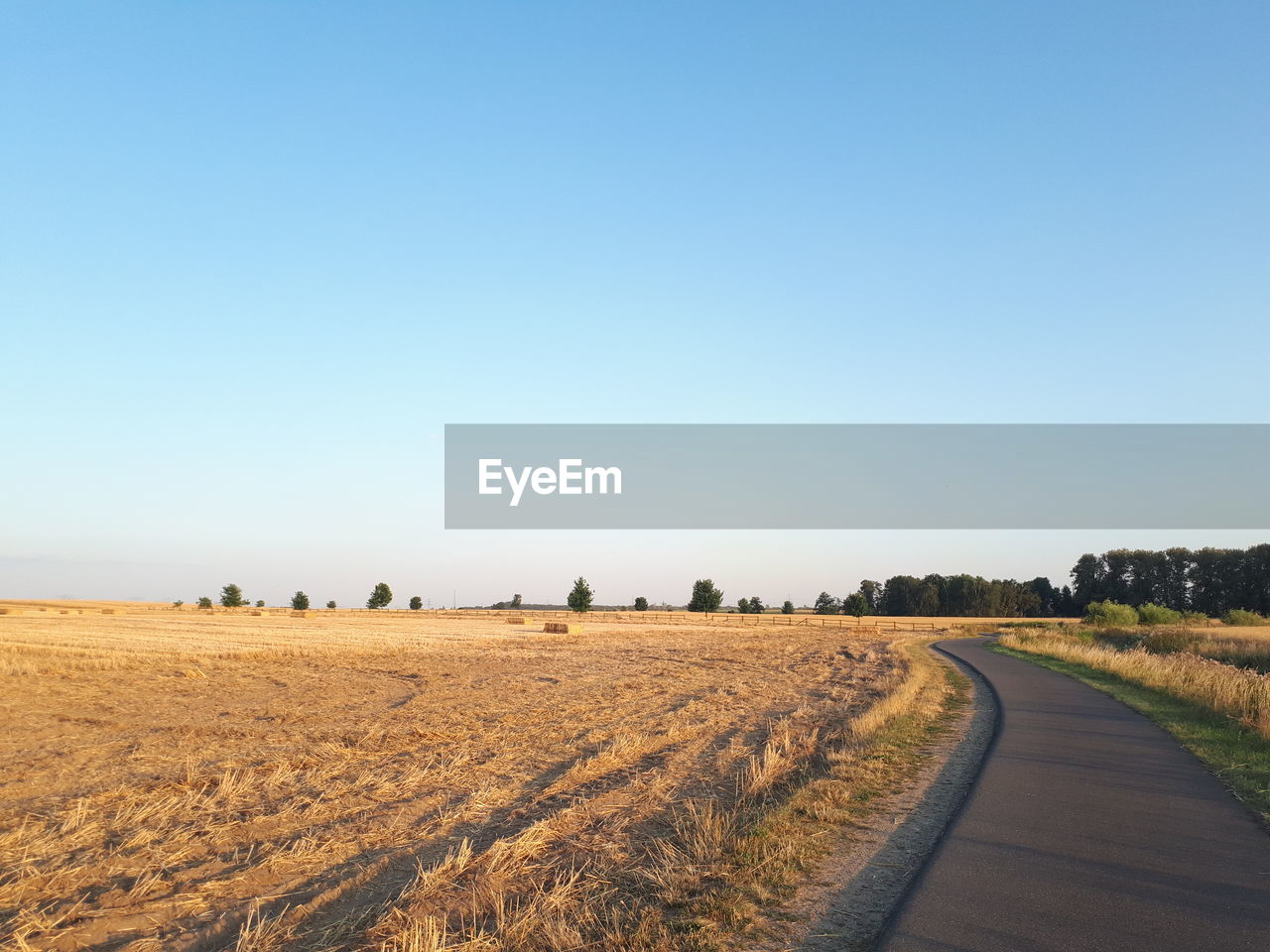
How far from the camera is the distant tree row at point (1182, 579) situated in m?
125

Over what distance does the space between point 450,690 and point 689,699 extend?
22.8 feet

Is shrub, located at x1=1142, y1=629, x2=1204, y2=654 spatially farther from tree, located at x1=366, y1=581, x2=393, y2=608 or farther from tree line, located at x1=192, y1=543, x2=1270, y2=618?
tree, located at x1=366, y1=581, x2=393, y2=608

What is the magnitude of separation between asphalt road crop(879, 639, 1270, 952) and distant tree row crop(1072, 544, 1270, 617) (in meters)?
127

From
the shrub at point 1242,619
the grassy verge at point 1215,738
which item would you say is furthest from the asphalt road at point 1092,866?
the shrub at point 1242,619

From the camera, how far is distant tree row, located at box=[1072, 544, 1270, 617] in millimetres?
124631

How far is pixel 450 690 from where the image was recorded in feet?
75.7

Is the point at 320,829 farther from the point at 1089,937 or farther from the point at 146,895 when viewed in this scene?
the point at 1089,937

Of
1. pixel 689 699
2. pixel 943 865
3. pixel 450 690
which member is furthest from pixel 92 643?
pixel 943 865

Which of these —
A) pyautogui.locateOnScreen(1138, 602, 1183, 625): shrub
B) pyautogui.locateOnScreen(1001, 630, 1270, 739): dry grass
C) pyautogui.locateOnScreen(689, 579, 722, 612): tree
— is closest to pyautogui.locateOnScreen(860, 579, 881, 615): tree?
pyautogui.locateOnScreen(689, 579, 722, 612): tree

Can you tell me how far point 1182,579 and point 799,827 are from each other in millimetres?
158202

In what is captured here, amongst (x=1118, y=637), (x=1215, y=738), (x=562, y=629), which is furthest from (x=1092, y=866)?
(x=562, y=629)

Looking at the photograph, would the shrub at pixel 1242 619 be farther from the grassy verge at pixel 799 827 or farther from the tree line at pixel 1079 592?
the grassy verge at pixel 799 827

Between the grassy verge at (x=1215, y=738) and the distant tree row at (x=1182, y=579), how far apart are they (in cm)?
11348

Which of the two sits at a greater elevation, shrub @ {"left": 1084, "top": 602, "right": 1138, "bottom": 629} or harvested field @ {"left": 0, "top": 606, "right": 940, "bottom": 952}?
harvested field @ {"left": 0, "top": 606, "right": 940, "bottom": 952}
